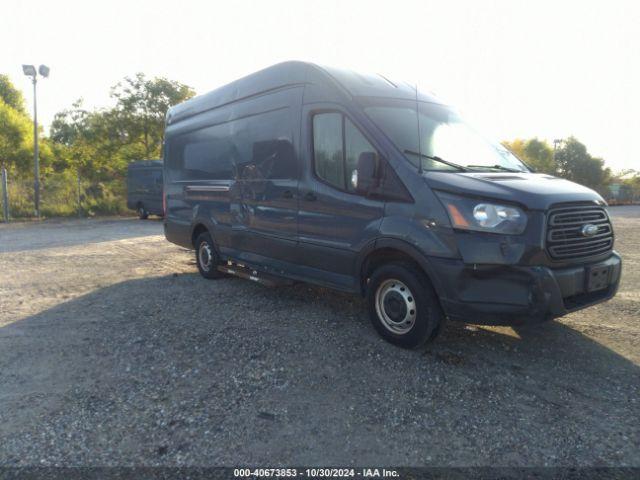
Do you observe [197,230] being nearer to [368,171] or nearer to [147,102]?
[368,171]

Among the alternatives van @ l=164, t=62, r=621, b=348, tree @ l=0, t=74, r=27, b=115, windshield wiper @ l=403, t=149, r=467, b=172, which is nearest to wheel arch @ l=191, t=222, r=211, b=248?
van @ l=164, t=62, r=621, b=348

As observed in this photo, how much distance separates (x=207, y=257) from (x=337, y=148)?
3404mm

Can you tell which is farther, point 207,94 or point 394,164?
point 207,94

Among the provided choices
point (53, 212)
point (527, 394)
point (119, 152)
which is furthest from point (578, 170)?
point (527, 394)

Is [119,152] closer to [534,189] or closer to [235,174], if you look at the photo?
[235,174]

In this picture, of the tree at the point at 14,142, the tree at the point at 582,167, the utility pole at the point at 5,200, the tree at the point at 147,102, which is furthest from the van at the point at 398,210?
the tree at the point at 582,167

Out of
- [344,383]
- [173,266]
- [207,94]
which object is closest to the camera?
[344,383]

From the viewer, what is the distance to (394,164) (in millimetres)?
3734

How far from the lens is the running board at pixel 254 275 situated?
521 cm

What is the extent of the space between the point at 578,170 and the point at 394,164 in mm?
47692

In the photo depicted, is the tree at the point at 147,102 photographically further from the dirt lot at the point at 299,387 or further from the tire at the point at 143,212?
the dirt lot at the point at 299,387

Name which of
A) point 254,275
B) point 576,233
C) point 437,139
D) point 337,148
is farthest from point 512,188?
point 254,275

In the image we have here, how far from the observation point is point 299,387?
3275mm

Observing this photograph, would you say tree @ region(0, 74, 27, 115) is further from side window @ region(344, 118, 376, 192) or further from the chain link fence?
side window @ region(344, 118, 376, 192)
